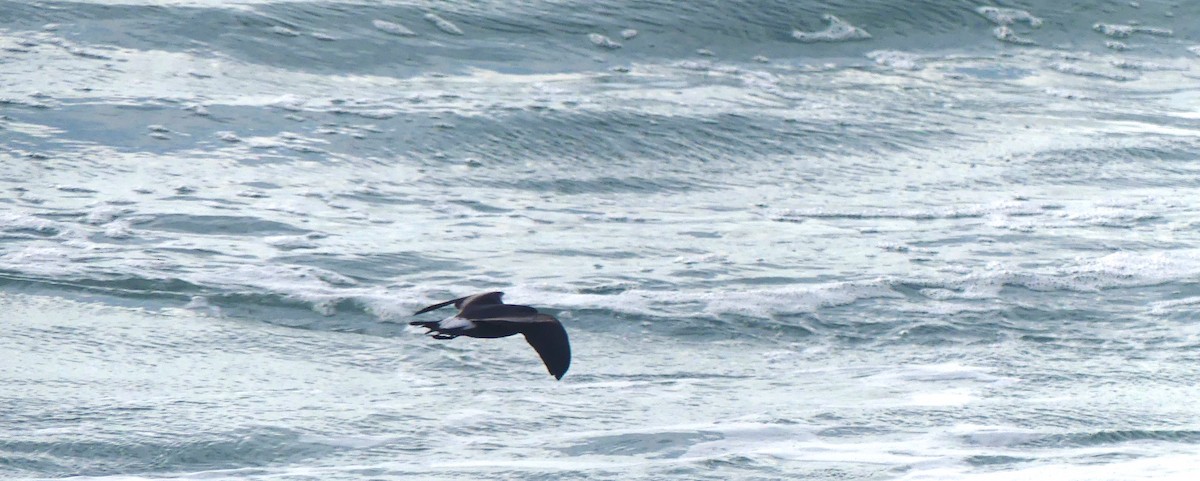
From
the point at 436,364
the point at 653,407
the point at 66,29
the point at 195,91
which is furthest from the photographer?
the point at 66,29

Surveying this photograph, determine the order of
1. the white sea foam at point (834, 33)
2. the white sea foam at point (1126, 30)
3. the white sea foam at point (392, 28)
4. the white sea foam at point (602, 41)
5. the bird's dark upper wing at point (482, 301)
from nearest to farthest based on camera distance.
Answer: the bird's dark upper wing at point (482, 301), the white sea foam at point (392, 28), the white sea foam at point (602, 41), the white sea foam at point (834, 33), the white sea foam at point (1126, 30)

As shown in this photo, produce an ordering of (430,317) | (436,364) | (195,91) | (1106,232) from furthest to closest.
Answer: (195,91)
(1106,232)
(430,317)
(436,364)

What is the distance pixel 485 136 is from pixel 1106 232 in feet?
9.53

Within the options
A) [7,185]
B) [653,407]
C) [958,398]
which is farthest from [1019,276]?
[7,185]

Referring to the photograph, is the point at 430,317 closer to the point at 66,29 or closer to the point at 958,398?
the point at 958,398

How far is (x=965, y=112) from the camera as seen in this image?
8148mm

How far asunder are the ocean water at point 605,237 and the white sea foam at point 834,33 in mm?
22

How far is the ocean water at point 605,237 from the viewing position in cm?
369

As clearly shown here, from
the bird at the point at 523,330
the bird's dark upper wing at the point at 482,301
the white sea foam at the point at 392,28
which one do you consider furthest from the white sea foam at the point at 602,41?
the bird at the point at 523,330

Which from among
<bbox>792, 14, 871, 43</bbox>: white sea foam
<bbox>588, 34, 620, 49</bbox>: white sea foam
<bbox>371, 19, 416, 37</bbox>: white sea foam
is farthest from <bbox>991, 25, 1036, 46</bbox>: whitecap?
<bbox>371, 19, 416, 37</bbox>: white sea foam

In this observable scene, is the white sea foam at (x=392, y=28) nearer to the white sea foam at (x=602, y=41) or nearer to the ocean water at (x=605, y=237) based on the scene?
the ocean water at (x=605, y=237)

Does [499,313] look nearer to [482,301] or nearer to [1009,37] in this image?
[482,301]

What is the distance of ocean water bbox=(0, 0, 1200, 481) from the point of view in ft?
12.1

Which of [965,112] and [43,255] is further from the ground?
[965,112]
